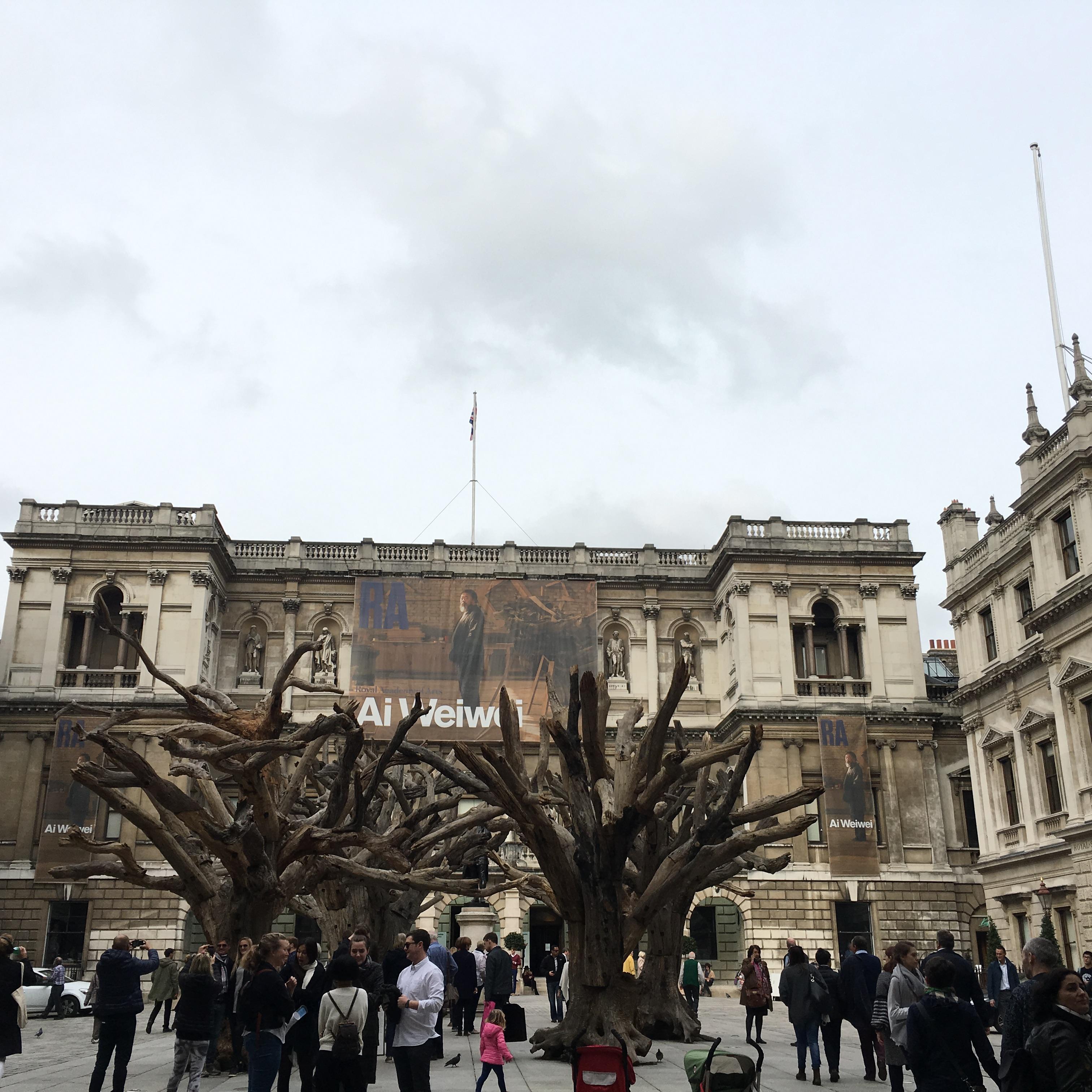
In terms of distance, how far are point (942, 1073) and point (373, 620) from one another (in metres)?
38.7

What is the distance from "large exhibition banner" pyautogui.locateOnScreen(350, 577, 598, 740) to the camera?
44375 mm

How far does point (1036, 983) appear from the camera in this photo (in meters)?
6.74

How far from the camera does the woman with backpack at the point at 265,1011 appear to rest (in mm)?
9875

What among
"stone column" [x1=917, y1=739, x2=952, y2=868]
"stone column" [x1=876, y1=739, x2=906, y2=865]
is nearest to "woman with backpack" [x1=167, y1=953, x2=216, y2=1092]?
"stone column" [x1=876, y1=739, x2=906, y2=865]

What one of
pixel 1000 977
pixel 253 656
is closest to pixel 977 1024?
pixel 1000 977

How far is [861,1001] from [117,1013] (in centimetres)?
959

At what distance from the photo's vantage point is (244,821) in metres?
16.2

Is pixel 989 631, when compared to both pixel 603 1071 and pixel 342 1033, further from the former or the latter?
pixel 342 1033

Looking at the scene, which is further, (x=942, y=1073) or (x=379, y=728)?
(x=379, y=728)

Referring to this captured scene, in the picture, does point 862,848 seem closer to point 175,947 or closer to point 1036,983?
point 175,947

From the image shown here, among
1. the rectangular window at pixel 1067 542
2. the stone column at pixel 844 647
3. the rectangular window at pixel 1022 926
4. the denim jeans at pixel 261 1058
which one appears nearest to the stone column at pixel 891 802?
the stone column at pixel 844 647

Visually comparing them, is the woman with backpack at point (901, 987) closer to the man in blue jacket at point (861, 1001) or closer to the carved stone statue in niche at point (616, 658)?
the man in blue jacket at point (861, 1001)

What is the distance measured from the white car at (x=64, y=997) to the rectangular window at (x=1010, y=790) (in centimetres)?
2750

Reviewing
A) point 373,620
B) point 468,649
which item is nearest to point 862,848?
point 468,649
